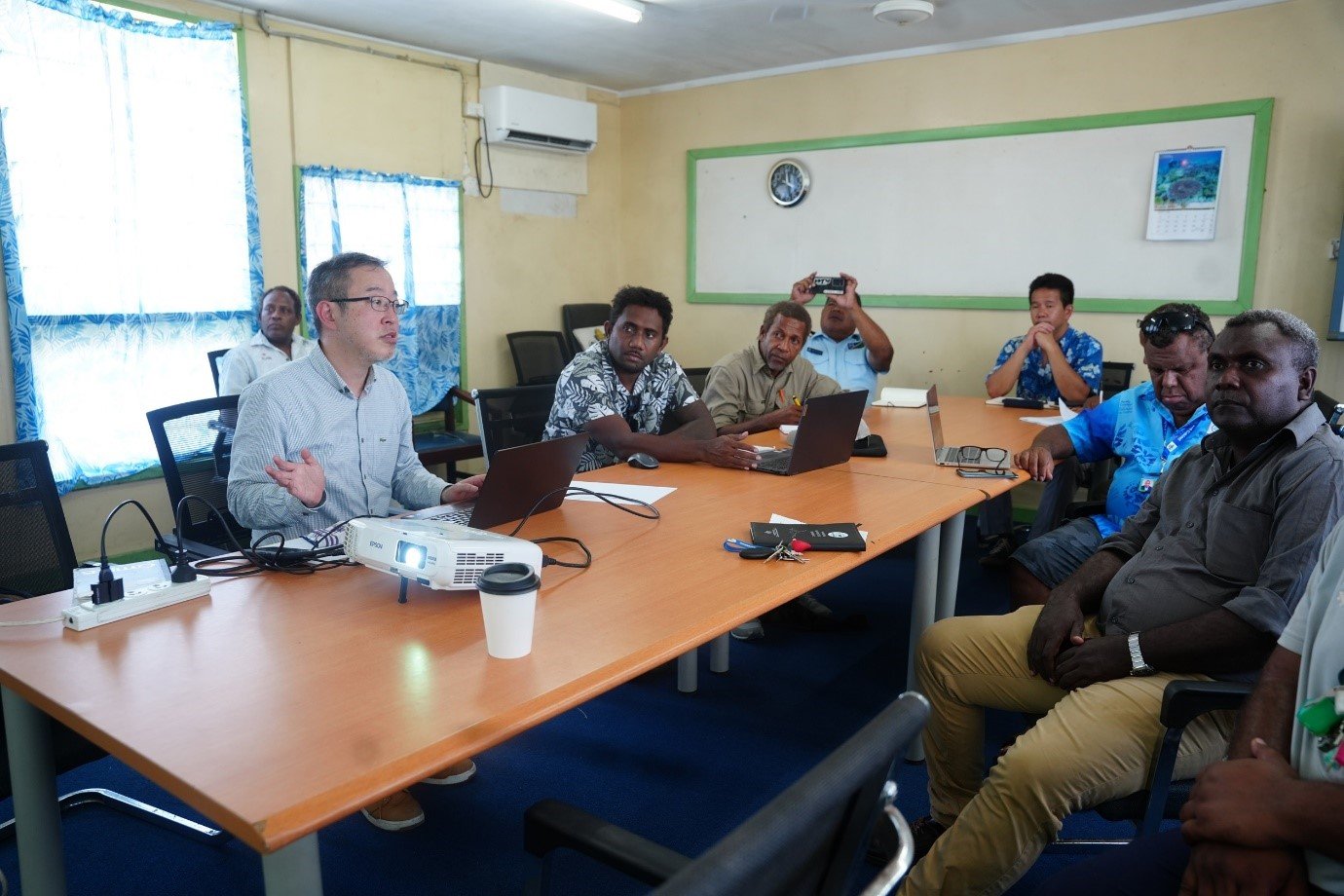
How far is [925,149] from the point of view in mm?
5516

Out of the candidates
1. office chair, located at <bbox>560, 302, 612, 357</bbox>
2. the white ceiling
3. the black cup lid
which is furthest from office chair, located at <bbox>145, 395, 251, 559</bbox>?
office chair, located at <bbox>560, 302, 612, 357</bbox>

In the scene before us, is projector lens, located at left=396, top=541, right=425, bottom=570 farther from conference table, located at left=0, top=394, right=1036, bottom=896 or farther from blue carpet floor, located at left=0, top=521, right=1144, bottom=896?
blue carpet floor, located at left=0, top=521, right=1144, bottom=896

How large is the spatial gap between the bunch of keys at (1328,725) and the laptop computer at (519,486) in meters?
1.39

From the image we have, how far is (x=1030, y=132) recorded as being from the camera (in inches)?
203

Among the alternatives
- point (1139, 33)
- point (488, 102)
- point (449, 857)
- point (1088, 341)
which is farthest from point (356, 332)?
point (1139, 33)

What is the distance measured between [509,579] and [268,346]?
364cm

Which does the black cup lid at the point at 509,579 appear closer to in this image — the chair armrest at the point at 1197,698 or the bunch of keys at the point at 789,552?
the bunch of keys at the point at 789,552

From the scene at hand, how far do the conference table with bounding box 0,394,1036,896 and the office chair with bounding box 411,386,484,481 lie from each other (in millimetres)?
2964

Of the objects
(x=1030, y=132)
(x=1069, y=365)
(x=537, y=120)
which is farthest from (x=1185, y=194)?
(x=537, y=120)

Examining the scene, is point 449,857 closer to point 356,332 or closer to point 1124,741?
point 356,332

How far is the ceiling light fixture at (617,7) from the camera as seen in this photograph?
452 cm

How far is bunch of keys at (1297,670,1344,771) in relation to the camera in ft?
4.00

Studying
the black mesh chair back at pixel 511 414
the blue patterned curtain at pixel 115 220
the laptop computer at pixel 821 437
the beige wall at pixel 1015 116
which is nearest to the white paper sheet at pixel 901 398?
the beige wall at pixel 1015 116

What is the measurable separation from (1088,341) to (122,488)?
185 inches
